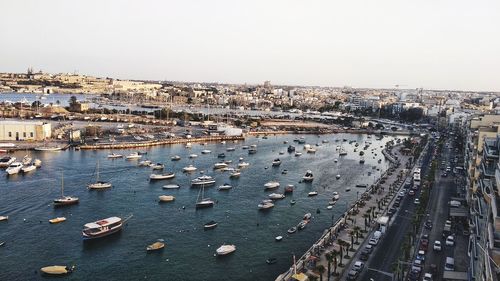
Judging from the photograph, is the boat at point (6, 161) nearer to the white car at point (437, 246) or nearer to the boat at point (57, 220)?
the boat at point (57, 220)

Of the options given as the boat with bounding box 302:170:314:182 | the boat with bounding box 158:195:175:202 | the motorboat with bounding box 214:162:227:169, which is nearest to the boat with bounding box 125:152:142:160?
the motorboat with bounding box 214:162:227:169

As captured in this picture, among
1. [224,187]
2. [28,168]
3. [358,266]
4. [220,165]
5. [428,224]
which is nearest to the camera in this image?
[358,266]

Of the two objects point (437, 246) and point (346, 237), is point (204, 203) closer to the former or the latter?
point (346, 237)

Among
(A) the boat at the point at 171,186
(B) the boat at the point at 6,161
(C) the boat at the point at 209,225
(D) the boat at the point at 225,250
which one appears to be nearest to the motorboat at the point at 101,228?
(C) the boat at the point at 209,225

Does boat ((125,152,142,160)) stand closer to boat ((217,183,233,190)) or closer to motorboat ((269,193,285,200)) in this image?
boat ((217,183,233,190))

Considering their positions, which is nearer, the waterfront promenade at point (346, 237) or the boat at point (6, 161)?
the waterfront promenade at point (346, 237)

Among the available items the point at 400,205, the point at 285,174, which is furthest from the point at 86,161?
the point at 400,205

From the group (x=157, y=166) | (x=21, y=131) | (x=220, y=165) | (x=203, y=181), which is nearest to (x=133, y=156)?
(x=157, y=166)
